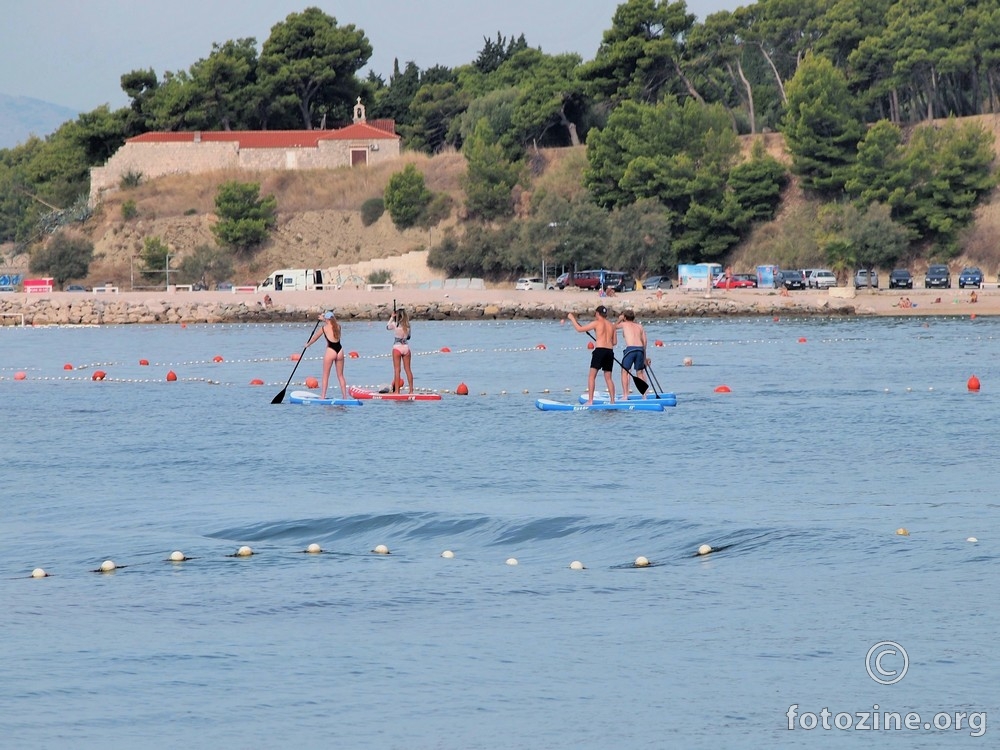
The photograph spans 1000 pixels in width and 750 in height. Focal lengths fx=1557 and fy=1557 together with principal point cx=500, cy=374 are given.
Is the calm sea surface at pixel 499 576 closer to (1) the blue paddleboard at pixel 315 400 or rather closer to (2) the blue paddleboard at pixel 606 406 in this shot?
(1) the blue paddleboard at pixel 315 400

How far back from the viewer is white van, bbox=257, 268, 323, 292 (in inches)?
3182

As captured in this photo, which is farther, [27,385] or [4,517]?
[27,385]

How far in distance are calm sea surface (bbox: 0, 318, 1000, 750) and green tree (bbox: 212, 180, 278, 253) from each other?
220 ft

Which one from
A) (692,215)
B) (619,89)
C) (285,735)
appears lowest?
(285,735)

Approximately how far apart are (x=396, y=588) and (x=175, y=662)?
2798 mm

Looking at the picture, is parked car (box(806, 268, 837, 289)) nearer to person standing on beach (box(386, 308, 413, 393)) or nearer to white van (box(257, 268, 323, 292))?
white van (box(257, 268, 323, 292))

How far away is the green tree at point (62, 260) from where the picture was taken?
316ft

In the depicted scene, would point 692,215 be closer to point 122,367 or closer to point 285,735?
point 122,367

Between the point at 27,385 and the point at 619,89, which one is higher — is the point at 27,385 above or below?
below

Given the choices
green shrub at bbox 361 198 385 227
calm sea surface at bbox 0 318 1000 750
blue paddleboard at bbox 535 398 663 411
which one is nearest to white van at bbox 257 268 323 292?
green shrub at bbox 361 198 385 227

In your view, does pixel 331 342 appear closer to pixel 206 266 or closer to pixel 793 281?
pixel 793 281

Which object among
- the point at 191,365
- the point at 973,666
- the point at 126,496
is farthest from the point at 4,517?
the point at 191,365

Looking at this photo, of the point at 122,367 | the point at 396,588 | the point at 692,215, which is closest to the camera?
the point at 396,588

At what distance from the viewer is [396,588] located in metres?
14.1
